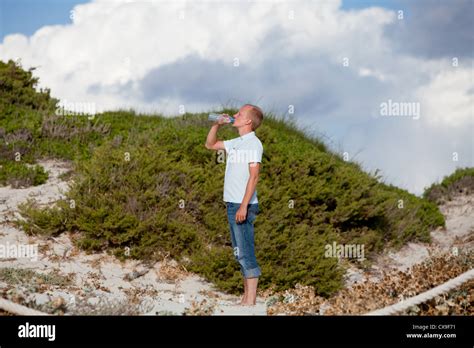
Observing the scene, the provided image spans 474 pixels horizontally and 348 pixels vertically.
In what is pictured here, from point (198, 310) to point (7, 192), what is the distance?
7.22m

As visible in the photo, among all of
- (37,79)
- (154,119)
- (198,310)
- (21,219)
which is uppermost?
(37,79)

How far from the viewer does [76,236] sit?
35.1 feet

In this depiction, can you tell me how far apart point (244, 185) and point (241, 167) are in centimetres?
19

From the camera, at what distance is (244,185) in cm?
696

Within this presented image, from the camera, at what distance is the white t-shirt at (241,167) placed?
695cm

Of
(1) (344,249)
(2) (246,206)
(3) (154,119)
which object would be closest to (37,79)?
(3) (154,119)

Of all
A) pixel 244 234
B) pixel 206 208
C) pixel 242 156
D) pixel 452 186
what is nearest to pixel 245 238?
pixel 244 234

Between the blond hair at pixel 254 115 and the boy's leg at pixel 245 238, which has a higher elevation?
the blond hair at pixel 254 115

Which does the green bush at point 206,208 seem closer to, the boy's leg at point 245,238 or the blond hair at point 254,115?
the boy's leg at point 245,238

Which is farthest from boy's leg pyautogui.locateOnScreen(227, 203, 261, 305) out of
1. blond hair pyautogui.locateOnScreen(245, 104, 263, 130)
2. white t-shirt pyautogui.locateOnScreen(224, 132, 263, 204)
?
blond hair pyautogui.locateOnScreen(245, 104, 263, 130)
